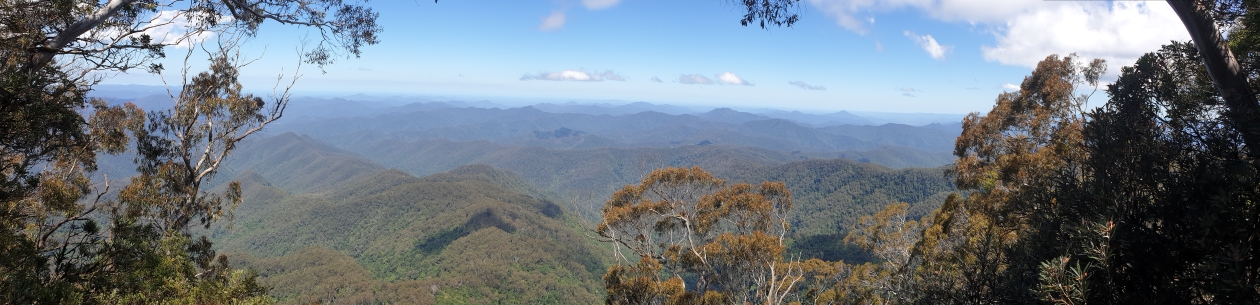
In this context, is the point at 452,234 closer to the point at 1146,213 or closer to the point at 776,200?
the point at 776,200

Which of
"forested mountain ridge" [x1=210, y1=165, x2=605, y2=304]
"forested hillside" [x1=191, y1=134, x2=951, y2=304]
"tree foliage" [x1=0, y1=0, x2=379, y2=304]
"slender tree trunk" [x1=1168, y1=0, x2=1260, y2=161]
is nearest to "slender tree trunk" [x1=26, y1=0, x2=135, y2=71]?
"tree foliage" [x1=0, y1=0, x2=379, y2=304]

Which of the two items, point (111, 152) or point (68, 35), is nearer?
point (68, 35)

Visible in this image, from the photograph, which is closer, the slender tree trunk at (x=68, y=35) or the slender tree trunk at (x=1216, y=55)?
the slender tree trunk at (x=1216, y=55)

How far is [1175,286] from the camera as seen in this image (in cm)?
321

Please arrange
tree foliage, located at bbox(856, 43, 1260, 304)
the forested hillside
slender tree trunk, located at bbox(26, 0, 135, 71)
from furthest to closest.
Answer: the forested hillside
slender tree trunk, located at bbox(26, 0, 135, 71)
tree foliage, located at bbox(856, 43, 1260, 304)

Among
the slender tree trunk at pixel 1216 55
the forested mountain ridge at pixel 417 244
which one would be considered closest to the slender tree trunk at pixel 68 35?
the slender tree trunk at pixel 1216 55

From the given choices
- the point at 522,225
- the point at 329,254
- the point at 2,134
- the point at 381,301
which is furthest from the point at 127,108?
the point at 522,225

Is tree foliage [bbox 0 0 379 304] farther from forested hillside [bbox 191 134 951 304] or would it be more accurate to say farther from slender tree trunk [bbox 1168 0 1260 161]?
forested hillside [bbox 191 134 951 304]

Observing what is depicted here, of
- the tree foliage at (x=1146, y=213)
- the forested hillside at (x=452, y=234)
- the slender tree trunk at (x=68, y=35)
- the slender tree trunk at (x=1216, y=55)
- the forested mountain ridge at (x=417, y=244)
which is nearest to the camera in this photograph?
the tree foliage at (x=1146, y=213)

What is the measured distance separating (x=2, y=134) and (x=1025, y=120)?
57.4ft

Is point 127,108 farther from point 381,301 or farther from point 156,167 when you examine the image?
point 381,301

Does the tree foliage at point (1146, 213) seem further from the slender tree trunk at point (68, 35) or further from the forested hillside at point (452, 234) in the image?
the forested hillside at point (452, 234)

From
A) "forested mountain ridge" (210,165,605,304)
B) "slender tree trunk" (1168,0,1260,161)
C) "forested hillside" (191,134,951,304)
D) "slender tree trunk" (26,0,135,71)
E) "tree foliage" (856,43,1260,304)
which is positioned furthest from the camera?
"forested hillside" (191,134,951,304)

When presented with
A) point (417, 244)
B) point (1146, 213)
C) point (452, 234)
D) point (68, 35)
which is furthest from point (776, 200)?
point (452, 234)
